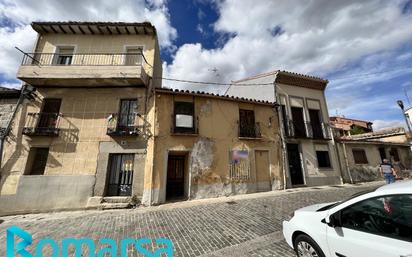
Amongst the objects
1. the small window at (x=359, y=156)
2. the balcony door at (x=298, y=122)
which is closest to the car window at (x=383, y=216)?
the balcony door at (x=298, y=122)

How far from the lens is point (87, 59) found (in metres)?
10.2

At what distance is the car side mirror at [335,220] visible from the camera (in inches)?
101

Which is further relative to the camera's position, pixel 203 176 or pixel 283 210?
pixel 203 176

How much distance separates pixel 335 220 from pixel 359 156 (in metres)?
15.1

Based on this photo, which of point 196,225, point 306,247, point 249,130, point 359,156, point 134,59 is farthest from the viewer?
point 359,156

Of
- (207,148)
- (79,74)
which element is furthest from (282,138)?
(79,74)

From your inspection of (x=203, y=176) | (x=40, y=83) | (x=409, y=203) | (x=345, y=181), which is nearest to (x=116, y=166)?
(x=203, y=176)

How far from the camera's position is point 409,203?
2131mm

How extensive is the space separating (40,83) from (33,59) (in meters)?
1.32

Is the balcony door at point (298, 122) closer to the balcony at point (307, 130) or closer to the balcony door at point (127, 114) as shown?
the balcony at point (307, 130)

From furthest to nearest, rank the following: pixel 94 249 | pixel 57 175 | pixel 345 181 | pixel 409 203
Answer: pixel 345 181 < pixel 57 175 < pixel 94 249 < pixel 409 203

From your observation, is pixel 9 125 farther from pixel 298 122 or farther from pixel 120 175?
pixel 298 122

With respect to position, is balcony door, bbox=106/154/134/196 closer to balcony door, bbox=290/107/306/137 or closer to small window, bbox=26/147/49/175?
small window, bbox=26/147/49/175

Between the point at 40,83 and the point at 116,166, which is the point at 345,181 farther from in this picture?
the point at 40,83
